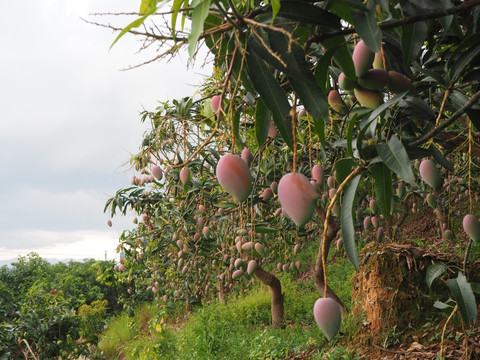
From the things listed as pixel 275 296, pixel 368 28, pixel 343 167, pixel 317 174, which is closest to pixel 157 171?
pixel 317 174

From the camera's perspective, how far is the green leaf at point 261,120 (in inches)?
27.6

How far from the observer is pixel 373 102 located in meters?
0.74

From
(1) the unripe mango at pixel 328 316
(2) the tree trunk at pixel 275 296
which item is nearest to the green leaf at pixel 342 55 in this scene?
(1) the unripe mango at pixel 328 316

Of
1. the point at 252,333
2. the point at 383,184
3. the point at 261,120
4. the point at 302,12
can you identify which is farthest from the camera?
the point at 252,333

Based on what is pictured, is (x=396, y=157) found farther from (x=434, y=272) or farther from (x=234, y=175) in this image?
(x=434, y=272)

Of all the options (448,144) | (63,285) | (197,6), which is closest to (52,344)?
(448,144)

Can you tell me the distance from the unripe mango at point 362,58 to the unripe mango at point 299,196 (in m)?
0.21

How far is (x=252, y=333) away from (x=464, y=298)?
2.64 m

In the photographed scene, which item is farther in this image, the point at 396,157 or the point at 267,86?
the point at 396,157

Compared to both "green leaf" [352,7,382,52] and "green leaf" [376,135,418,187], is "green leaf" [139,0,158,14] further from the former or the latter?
"green leaf" [376,135,418,187]

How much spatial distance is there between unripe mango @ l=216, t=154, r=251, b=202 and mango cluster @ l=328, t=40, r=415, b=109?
0.26m

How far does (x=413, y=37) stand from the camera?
31.7 inches

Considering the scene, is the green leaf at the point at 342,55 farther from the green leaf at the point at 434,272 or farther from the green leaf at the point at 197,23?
the green leaf at the point at 434,272

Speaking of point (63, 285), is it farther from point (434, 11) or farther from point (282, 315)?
point (434, 11)
